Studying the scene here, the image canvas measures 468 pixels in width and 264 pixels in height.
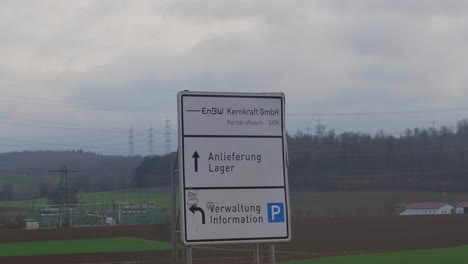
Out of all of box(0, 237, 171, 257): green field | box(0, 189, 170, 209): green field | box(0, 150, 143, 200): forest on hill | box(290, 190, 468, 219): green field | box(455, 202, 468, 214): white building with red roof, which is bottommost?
box(0, 237, 171, 257): green field

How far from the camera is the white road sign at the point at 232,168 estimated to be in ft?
22.0

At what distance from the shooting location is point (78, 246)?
5131 centimetres

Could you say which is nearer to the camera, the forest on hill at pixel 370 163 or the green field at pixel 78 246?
the green field at pixel 78 246

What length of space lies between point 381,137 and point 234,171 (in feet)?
238

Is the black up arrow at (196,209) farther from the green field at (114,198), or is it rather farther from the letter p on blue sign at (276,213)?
the green field at (114,198)

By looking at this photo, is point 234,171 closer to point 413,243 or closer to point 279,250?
point 279,250

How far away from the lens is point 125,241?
55.4 metres

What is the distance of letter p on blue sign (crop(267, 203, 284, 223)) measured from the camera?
6.93 meters

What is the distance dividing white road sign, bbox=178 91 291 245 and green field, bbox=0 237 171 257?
127ft

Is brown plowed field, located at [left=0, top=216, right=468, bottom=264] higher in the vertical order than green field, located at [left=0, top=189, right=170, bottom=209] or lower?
lower

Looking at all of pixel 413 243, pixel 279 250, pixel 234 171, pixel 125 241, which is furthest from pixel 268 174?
pixel 125 241

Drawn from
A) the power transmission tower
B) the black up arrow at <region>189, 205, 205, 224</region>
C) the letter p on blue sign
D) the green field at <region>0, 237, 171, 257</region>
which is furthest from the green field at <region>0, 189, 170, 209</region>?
the black up arrow at <region>189, 205, 205, 224</region>

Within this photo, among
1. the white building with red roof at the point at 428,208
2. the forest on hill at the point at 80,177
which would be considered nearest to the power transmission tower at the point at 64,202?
the forest on hill at the point at 80,177

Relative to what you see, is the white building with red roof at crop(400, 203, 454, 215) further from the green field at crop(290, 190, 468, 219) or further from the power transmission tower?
the power transmission tower
